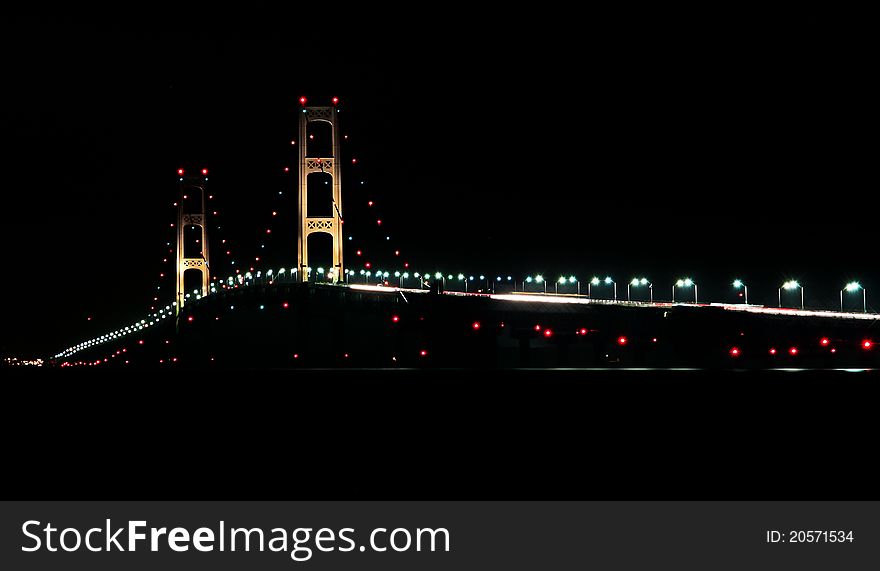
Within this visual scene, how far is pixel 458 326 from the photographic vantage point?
39.6 metres

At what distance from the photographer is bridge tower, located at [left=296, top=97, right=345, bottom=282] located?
160ft

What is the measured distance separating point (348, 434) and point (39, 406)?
1418mm

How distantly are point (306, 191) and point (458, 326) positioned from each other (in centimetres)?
1629

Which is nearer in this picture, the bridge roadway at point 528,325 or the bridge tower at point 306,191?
the bridge roadway at point 528,325

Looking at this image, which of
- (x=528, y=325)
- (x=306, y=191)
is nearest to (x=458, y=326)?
(x=528, y=325)

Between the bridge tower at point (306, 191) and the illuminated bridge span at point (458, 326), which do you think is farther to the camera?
the bridge tower at point (306, 191)

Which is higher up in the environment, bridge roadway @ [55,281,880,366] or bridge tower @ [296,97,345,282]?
bridge tower @ [296,97,345,282]

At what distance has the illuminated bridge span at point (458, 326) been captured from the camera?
111 ft

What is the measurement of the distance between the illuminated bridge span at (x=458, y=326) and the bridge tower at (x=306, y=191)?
0.06 m

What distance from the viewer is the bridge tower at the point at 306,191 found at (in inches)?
1923

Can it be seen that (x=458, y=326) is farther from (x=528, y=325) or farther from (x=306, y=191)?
(x=306, y=191)

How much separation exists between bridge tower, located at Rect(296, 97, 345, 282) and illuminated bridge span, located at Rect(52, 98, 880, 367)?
0.21ft

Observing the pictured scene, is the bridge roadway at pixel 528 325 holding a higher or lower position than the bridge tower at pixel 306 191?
lower

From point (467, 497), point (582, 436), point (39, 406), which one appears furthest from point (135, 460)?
point (582, 436)
